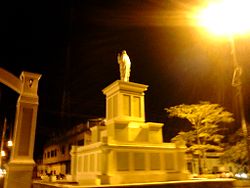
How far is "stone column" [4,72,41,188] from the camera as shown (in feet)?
27.0

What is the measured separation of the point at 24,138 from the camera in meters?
8.71

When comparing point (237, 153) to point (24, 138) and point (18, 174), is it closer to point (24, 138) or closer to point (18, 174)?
point (24, 138)

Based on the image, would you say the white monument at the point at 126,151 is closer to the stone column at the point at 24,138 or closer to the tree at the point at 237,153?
the stone column at the point at 24,138

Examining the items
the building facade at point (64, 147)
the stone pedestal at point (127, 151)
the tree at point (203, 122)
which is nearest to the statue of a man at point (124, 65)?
the stone pedestal at point (127, 151)

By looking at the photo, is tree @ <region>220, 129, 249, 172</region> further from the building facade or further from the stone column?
the stone column

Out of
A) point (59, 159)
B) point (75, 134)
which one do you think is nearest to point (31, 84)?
point (75, 134)

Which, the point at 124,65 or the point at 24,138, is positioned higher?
the point at 124,65

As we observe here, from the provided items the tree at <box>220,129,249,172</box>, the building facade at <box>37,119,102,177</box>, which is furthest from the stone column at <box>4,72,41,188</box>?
the building facade at <box>37,119,102,177</box>

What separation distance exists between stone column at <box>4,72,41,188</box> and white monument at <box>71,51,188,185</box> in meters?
6.86

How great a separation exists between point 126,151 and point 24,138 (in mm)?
8149

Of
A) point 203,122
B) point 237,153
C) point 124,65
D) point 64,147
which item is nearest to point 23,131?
point 124,65

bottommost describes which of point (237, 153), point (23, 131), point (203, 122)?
point (23, 131)

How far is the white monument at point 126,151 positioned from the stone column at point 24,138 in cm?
686

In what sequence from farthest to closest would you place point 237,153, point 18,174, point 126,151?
1. point 237,153
2. point 126,151
3. point 18,174
